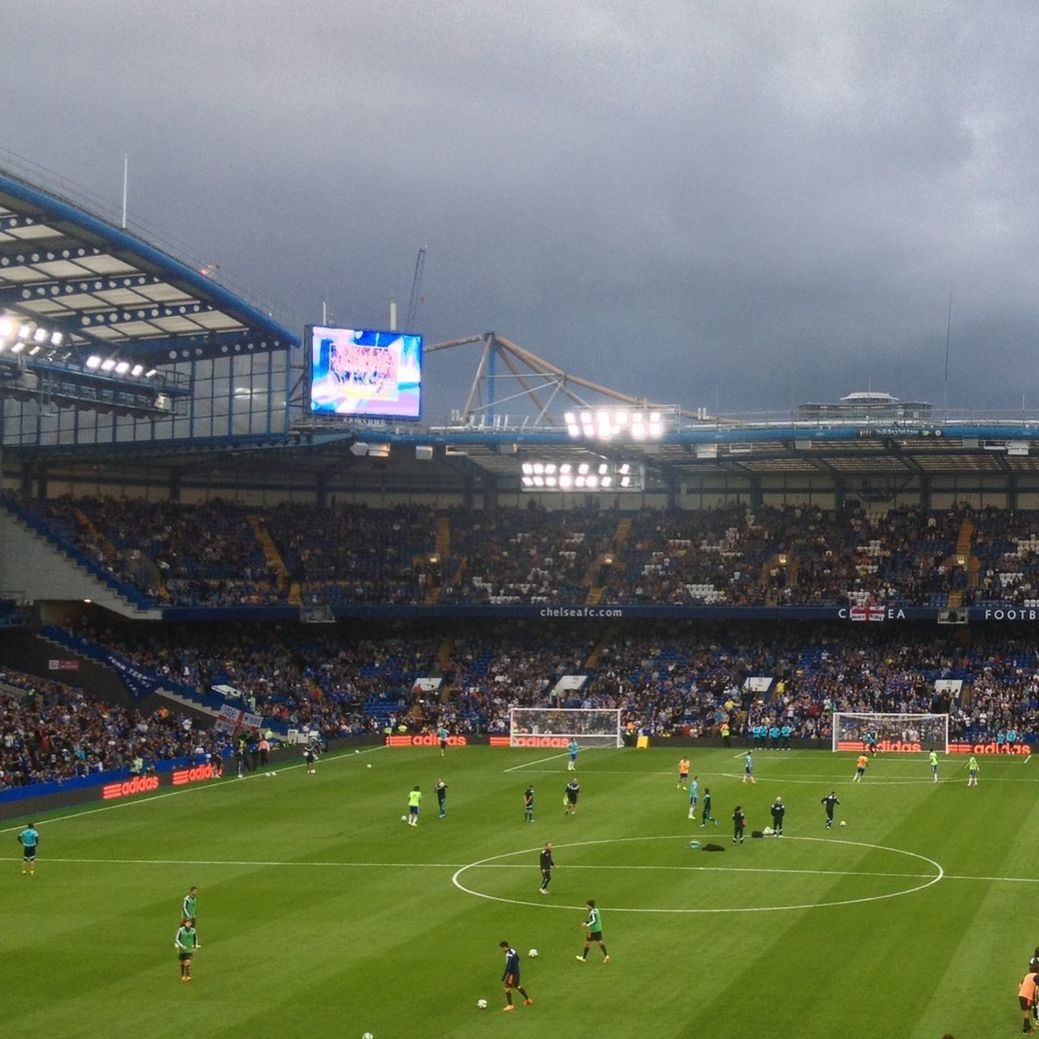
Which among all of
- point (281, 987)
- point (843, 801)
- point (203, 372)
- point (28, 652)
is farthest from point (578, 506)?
point (281, 987)

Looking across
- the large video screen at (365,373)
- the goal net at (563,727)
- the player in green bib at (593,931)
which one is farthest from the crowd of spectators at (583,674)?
the player in green bib at (593,931)

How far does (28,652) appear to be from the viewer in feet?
252

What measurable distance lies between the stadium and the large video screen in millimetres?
173

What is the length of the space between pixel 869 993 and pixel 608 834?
20082 millimetres

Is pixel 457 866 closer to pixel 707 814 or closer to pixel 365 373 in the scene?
pixel 707 814

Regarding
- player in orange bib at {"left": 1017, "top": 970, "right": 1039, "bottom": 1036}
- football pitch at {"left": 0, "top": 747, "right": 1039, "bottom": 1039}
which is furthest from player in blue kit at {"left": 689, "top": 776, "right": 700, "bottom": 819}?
player in orange bib at {"left": 1017, "top": 970, "right": 1039, "bottom": 1036}

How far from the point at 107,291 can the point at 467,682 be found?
30717mm

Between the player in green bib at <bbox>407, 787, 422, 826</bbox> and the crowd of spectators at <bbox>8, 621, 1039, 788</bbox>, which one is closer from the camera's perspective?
the player in green bib at <bbox>407, 787, 422, 826</bbox>

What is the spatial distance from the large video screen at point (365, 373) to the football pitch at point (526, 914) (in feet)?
82.6

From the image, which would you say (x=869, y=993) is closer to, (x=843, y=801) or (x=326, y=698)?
(x=843, y=801)

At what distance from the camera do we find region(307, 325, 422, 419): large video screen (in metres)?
78.6

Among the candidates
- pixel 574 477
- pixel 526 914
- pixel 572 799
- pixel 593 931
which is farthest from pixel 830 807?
pixel 574 477

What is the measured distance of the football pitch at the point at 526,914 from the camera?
27.6 meters

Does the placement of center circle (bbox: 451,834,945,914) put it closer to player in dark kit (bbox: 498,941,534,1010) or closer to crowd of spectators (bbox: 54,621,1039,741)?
player in dark kit (bbox: 498,941,534,1010)
